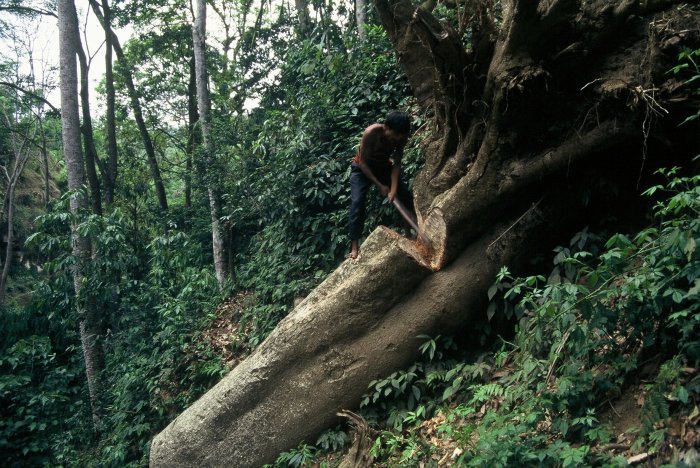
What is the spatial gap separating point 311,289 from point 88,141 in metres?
11.0

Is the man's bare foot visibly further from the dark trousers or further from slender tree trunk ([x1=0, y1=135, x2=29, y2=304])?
slender tree trunk ([x1=0, y1=135, x2=29, y2=304])

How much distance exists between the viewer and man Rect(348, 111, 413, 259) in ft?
19.0

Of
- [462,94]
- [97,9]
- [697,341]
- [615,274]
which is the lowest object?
[697,341]

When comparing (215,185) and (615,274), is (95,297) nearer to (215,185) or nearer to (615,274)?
(215,185)

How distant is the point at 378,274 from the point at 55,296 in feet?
21.0

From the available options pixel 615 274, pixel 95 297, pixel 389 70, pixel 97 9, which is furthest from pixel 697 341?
pixel 97 9

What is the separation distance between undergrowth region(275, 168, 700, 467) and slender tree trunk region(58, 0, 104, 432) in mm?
6300

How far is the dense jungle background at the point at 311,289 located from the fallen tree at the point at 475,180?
0.12 metres

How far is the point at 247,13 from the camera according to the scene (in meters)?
20.9

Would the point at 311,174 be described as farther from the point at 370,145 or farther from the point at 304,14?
the point at 304,14

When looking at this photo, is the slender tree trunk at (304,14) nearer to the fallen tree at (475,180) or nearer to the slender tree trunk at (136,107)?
the slender tree trunk at (136,107)

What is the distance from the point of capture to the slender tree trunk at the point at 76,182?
29.5 ft

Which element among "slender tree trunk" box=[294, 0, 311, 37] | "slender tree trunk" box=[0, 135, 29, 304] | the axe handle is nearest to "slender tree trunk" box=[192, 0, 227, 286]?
"slender tree trunk" box=[294, 0, 311, 37]

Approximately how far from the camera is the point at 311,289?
24.3ft
